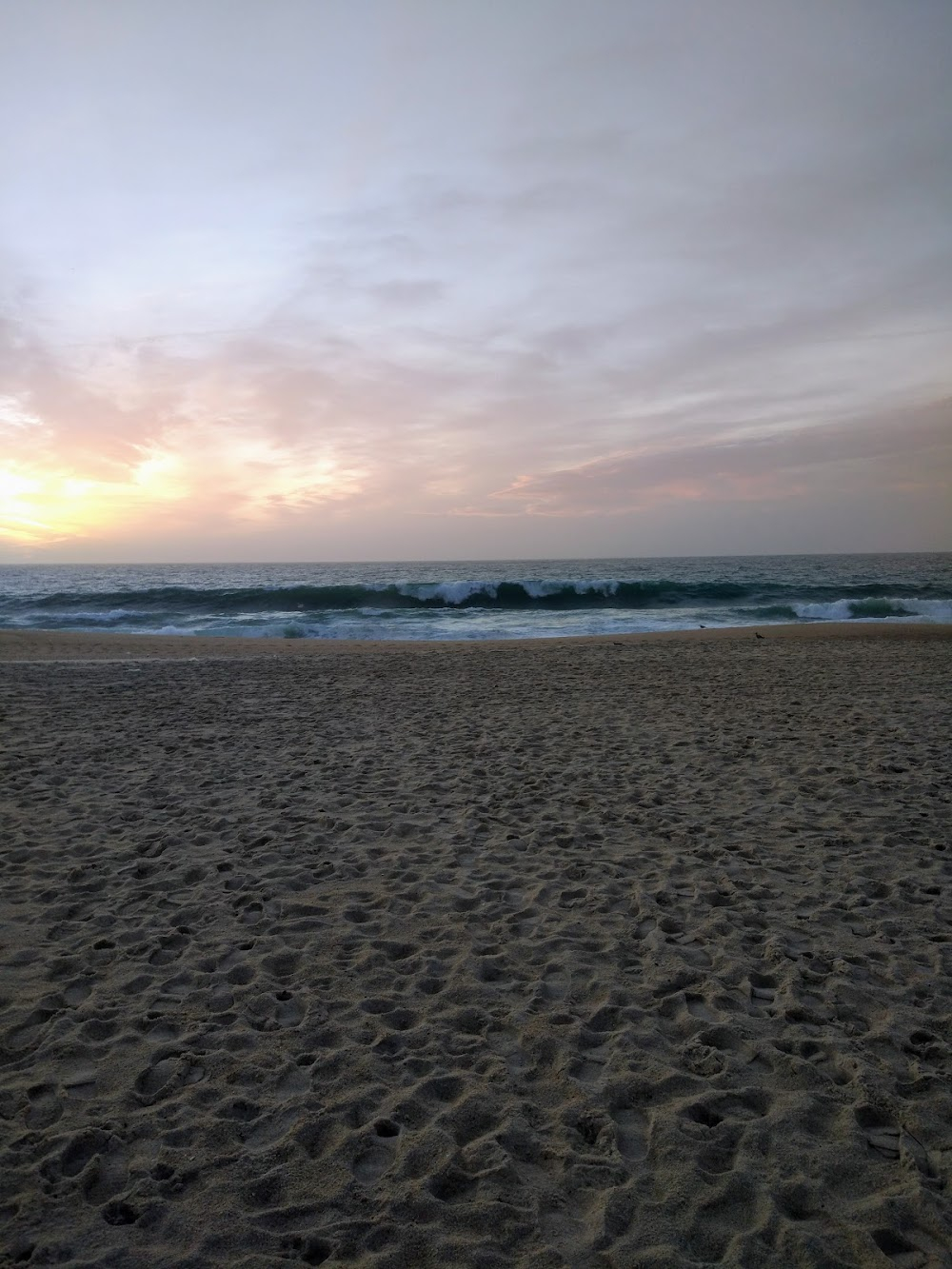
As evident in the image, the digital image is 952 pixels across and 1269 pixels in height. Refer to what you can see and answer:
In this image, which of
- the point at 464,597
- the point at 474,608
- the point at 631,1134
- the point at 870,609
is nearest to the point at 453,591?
the point at 464,597

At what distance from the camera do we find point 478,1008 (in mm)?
3617

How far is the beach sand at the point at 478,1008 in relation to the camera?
97.9 inches

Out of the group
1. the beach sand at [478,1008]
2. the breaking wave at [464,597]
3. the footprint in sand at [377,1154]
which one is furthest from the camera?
the breaking wave at [464,597]

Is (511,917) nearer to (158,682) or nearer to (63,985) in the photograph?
(63,985)

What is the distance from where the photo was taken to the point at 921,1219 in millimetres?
2457

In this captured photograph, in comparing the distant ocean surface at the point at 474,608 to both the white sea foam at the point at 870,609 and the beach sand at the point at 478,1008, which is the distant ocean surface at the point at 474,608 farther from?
the beach sand at the point at 478,1008

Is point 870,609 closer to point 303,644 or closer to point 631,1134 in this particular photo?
point 303,644

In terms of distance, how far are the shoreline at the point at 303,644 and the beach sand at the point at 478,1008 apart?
11759mm

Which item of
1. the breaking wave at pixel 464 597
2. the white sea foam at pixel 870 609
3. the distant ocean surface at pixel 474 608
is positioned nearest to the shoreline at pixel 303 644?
the distant ocean surface at pixel 474 608

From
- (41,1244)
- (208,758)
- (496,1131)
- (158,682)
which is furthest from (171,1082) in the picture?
(158,682)

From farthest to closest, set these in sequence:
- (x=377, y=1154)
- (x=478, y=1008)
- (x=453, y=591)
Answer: (x=453, y=591) < (x=478, y=1008) < (x=377, y=1154)

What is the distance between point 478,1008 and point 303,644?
2053cm

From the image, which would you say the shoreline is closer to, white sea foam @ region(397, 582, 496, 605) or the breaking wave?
the breaking wave

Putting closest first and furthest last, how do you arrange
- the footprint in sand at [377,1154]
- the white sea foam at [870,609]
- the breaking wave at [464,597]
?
the footprint in sand at [377,1154], the white sea foam at [870,609], the breaking wave at [464,597]
